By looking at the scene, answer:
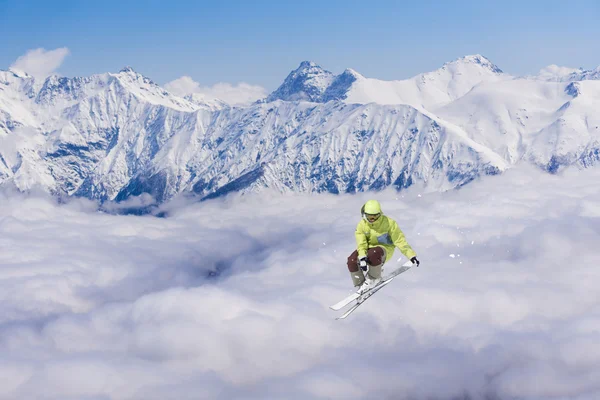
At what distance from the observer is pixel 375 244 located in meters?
32.2

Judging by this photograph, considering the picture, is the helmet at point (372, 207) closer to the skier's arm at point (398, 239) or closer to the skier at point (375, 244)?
the skier at point (375, 244)

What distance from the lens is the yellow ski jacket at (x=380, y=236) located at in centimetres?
3167

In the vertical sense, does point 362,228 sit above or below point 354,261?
above

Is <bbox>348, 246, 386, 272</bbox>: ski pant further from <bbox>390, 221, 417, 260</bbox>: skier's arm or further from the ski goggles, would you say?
the ski goggles

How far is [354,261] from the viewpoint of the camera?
1291 inches

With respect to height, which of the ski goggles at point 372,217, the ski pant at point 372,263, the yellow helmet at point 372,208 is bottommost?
the ski pant at point 372,263

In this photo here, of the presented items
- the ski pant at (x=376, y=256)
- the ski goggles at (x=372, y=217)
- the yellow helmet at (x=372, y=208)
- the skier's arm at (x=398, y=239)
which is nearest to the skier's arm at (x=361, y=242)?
the ski pant at (x=376, y=256)

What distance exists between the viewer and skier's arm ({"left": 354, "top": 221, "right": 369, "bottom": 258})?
31578 mm

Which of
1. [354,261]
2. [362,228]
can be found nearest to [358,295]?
[354,261]

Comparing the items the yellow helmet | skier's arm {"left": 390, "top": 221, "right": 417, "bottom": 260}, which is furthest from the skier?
the yellow helmet

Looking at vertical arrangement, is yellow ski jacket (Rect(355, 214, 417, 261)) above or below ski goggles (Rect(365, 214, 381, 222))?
below

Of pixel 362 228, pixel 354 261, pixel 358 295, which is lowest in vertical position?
pixel 358 295

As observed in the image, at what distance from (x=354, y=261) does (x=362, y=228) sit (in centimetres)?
224

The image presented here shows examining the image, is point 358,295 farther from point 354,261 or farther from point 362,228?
point 362,228
